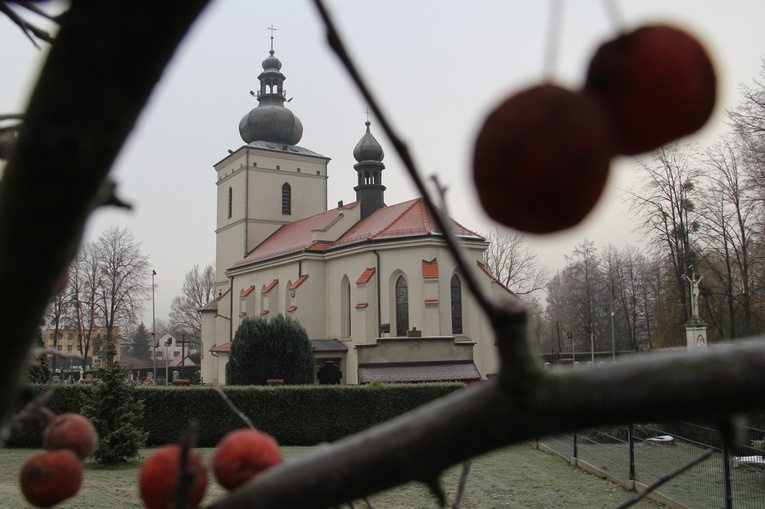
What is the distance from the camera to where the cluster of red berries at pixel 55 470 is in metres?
0.92

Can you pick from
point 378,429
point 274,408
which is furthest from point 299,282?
point 378,429

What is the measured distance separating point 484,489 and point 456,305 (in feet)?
51.0

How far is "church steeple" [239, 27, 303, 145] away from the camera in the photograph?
3978cm

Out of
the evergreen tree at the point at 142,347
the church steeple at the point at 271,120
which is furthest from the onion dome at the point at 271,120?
the evergreen tree at the point at 142,347

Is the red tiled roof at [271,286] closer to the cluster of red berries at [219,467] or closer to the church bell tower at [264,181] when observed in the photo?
the church bell tower at [264,181]

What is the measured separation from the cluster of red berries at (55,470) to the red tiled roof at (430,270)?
24061 millimetres

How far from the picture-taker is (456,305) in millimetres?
26078

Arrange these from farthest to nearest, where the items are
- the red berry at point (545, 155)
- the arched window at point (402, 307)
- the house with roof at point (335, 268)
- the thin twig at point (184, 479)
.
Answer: the arched window at point (402, 307), the house with roof at point (335, 268), the thin twig at point (184, 479), the red berry at point (545, 155)

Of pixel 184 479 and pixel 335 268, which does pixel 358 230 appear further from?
pixel 184 479

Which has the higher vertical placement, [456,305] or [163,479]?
[456,305]

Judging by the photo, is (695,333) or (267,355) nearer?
(267,355)

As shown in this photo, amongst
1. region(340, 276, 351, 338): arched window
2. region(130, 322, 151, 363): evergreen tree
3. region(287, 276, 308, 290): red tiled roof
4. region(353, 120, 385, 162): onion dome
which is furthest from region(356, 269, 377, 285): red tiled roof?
region(130, 322, 151, 363): evergreen tree

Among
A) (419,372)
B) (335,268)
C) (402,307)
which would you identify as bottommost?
(419,372)

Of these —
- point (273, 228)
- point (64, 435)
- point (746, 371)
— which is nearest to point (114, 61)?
point (746, 371)
